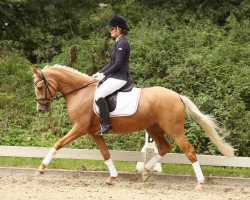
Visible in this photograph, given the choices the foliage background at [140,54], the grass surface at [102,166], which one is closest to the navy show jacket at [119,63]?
the grass surface at [102,166]

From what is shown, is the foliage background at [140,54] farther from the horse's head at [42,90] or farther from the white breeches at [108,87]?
the white breeches at [108,87]

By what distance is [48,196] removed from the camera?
820cm

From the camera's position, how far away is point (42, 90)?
381 inches

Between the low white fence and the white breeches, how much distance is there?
1.46m

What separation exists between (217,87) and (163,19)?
610 cm

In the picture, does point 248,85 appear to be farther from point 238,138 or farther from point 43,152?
point 43,152

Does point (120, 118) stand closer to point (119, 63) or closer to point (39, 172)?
point (119, 63)

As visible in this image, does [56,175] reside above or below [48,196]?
below

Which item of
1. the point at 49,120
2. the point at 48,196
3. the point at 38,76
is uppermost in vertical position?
the point at 38,76

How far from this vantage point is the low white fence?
33.4 feet

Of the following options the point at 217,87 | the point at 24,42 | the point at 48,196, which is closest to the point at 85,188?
the point at 48,196

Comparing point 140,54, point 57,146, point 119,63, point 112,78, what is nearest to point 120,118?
point 112,78

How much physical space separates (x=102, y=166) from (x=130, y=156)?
83 cm

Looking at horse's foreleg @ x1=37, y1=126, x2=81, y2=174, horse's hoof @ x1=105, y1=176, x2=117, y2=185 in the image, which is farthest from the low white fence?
horse's foreleg @ x1=37, y1=126, x2=81, y2=174
